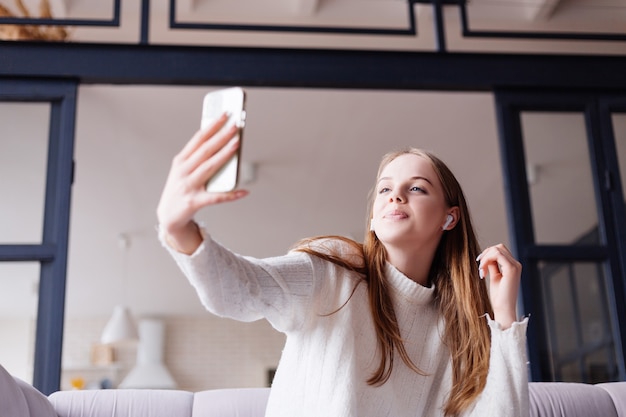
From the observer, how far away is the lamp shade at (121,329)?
643 centimetres

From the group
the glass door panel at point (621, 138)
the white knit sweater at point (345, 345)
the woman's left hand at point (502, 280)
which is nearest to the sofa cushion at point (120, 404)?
the white knit sweater at point (345, 345)

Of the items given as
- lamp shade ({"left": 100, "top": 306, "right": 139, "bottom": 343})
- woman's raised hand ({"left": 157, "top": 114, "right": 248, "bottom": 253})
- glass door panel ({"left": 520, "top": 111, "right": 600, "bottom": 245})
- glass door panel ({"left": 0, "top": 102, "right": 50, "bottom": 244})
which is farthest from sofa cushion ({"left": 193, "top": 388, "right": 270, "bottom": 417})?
lamp shade ({"left": 100, "top": 306, "right": 139, "bottom": 343})

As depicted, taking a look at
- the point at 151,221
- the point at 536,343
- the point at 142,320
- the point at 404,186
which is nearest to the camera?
the point at 404,186

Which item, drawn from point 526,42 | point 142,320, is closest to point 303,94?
point 526,42

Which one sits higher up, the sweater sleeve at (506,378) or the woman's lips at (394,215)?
the woman's lips at (394,215)

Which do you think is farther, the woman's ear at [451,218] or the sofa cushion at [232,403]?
the sofa cushion at [232,403]

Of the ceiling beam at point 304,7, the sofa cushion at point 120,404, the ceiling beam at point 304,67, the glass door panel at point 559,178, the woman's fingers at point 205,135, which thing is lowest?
the sofa cushion at point 120,404

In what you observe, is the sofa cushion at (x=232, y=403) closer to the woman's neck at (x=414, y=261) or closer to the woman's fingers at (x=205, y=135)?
the woman's neck at (x=414, y=261)

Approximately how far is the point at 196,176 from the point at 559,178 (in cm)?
218

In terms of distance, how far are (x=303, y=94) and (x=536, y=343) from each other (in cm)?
200

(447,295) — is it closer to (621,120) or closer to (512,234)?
(512,234)

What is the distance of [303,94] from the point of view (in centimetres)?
401

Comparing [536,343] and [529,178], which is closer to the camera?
[536,343]

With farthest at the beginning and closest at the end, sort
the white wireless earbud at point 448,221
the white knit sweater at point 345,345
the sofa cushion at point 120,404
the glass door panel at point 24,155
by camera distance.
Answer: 1. the glass door panel at point 24,155
2. the sofa cushion at point 120,404
3. the white wireless earbud at point 448,221
4. the white knit sweater at point 345,345
